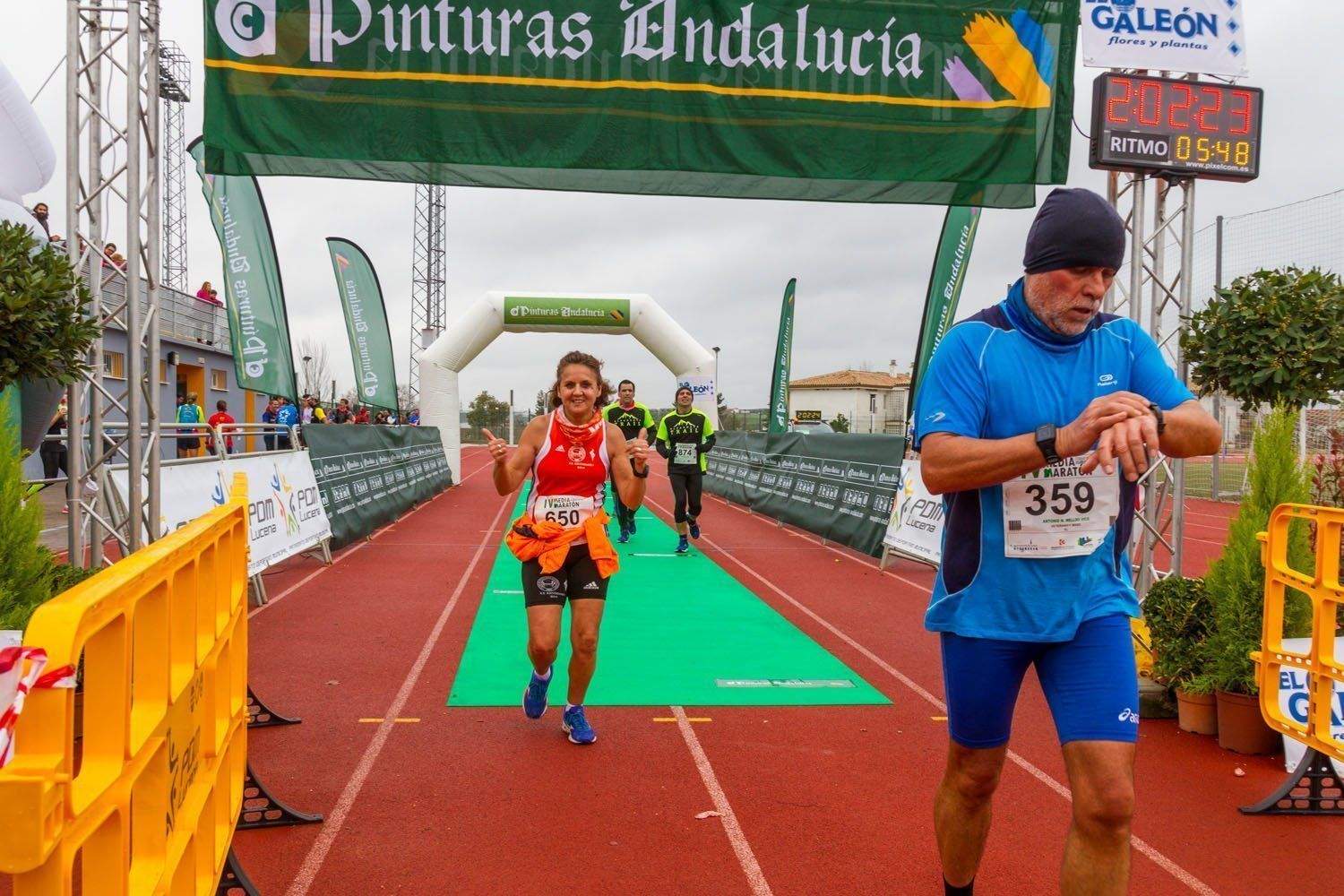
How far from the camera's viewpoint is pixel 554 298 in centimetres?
2292

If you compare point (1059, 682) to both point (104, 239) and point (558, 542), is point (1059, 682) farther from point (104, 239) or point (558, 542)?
point (104, 239)

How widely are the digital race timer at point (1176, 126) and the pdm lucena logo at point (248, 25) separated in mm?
5204

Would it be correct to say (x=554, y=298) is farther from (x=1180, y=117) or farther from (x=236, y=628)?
(x=236, y=628)

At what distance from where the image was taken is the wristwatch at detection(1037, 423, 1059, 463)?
91.7 inches

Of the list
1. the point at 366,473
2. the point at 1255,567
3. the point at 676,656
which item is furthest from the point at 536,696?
the point at 366,473

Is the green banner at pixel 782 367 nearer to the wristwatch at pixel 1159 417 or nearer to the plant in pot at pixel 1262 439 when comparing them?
the plant in pot at pixel 1262 439

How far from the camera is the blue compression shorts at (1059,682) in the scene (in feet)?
8.29

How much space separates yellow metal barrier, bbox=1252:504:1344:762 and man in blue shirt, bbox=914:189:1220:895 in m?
1.80

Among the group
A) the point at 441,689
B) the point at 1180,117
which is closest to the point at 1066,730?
the point at 441,689

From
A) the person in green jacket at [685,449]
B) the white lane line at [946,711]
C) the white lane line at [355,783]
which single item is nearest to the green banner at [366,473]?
the person in green jacket at [685,449]

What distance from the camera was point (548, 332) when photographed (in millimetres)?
23625

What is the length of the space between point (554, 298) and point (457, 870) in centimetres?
2004

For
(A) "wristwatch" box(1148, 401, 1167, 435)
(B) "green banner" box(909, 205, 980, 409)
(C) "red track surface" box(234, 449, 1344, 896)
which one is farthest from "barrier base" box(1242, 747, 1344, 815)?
(B) "green banner" box(909, 205, 980, 409)

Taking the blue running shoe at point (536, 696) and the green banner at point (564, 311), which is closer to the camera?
the blue running shoe at point (536, 696)
